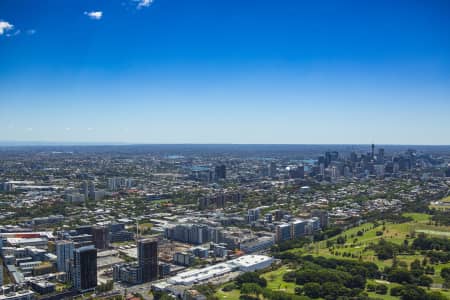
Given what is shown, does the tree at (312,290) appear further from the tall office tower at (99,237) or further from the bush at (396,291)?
the tall office tower at (99,237)

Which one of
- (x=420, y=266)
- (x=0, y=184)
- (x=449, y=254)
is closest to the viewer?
(x=420, y=266)

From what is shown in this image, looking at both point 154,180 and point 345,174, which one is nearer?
point 154,180

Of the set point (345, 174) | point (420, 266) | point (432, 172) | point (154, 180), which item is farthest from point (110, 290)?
point (432, 172)

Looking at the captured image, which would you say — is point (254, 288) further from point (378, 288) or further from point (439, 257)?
Result: point (439, 257)

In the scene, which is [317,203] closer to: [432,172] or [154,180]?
[154,180]

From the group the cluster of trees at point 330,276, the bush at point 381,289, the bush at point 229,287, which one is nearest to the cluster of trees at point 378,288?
the bush at point 381,289

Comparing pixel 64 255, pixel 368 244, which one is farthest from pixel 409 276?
pixel 64 255
